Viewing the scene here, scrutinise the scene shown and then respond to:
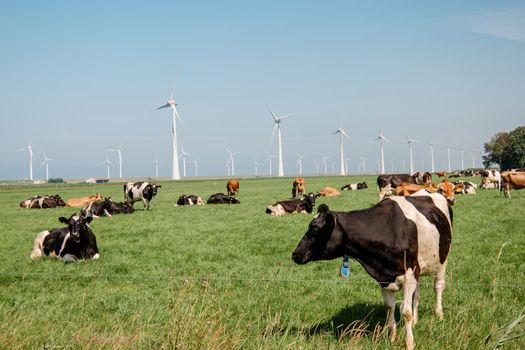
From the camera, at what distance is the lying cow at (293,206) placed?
2172 centimetres

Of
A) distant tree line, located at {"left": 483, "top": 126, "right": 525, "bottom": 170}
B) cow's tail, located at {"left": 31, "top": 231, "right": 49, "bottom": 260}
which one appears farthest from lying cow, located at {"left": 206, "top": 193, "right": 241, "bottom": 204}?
distant tree line, located at {"left": 483, "top": 126, "right": 525, "bottom": 170}

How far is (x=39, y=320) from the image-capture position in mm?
6500

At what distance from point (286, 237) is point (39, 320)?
26.8 ft

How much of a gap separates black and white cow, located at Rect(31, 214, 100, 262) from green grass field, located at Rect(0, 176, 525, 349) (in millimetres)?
281

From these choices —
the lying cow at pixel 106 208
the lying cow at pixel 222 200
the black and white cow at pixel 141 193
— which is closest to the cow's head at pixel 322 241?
the lying cow at pixel 106 208

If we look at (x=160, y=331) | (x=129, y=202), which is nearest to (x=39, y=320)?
(x=160, y=331)

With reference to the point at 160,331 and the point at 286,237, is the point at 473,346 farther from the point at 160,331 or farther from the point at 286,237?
the point at 286,237

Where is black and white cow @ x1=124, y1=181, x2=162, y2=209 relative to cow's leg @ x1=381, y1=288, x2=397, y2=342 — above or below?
above

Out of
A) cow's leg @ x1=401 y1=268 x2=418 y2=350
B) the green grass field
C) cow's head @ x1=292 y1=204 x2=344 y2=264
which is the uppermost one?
cow's head @ x1=292 y1=204 x2=344 y2=264

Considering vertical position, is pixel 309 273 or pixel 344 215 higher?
pixel 344 215

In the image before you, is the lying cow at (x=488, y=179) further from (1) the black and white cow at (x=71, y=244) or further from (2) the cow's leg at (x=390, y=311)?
(2) the cow's leg at (x=390, y=311)

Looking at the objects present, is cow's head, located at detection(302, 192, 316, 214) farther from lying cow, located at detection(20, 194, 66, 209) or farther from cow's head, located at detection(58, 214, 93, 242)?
lying cow, located at detection(20, 194, 66, 209)

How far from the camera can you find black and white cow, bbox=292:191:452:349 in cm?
577

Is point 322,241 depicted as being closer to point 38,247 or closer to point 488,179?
point 38,247
